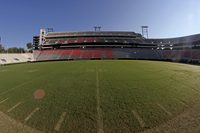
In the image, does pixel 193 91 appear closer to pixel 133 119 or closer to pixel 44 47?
pixel 133 119

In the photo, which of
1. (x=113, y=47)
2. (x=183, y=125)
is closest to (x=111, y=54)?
(x=113, y=47)

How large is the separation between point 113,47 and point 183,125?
62588mm

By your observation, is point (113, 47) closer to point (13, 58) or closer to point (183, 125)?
point (13, 58)

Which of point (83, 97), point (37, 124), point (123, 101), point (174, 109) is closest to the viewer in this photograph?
point (37, 124)

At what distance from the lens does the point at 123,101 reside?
24.9 ft

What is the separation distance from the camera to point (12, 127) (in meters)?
5.45

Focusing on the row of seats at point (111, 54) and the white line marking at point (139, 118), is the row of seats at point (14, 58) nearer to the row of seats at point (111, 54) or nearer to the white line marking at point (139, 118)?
the row of seats at point (111, 54)

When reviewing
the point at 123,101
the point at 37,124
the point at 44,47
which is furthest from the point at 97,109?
the point at 44,47

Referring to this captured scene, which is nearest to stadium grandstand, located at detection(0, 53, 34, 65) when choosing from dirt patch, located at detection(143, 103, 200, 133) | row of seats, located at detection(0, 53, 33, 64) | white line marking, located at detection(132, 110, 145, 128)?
row of seats, located at detection(0, 53, 33, 64)

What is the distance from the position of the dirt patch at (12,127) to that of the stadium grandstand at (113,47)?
48.6 metres

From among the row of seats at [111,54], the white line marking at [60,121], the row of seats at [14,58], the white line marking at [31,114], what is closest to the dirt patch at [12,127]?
the white line marking at [31,114]

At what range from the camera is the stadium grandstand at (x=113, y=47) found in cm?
5581

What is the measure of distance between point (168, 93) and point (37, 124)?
7655mm

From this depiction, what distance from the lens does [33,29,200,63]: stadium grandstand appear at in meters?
55.8
